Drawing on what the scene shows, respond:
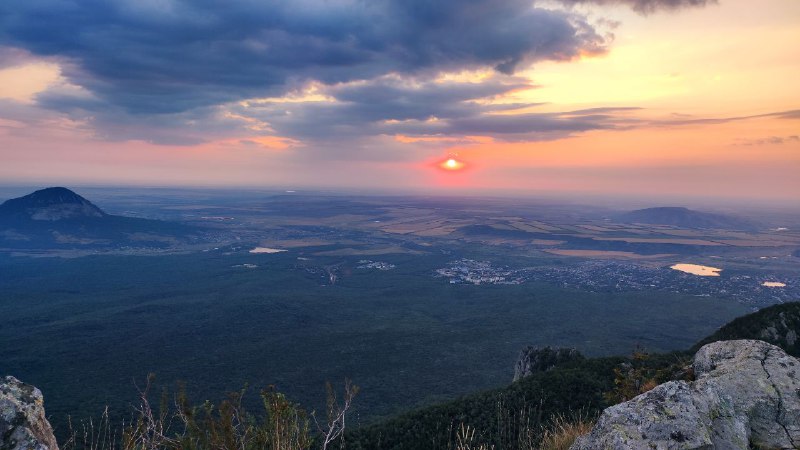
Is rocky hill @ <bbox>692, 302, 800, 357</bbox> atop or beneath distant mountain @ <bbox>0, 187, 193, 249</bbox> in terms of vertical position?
atop

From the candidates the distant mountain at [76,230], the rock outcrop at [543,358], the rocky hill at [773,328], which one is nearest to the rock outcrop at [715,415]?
the rocky hill at [773,328]

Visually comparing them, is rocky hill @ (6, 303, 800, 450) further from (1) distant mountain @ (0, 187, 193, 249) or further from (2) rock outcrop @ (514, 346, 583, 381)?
(1) distant mountain @ (0, 187, 193, 249)

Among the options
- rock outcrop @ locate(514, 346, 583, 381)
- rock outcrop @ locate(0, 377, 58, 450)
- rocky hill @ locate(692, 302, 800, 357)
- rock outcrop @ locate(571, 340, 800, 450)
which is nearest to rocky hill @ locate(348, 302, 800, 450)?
rocky hill @ locate(692, 302, 800, 357)

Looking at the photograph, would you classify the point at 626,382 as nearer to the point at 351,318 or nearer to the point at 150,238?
the point at 351,318

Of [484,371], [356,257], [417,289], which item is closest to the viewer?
[484,371]

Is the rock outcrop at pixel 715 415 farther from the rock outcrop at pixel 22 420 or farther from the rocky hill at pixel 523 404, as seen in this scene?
the rocky hill at pixel 523 404

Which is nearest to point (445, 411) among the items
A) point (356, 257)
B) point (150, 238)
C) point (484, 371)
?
point (484, 371)
